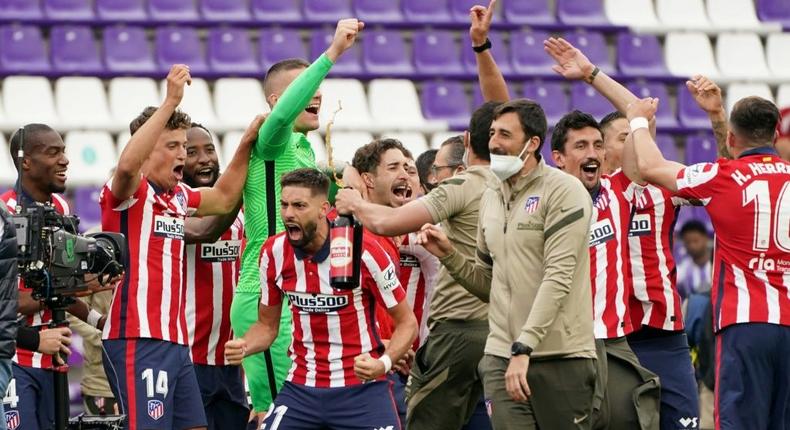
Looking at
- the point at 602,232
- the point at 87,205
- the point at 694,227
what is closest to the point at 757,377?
the point at 602,232

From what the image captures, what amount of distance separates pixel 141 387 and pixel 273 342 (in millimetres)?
771

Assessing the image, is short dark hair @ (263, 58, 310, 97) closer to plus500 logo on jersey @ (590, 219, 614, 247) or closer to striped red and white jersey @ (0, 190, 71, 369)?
striped red and white jersey @ (0, 190, 71, 369)

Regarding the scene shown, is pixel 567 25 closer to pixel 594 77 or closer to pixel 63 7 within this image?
pixel 63 7

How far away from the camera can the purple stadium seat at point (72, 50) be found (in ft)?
53.4

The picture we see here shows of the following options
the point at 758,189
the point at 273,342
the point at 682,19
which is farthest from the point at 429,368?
the point at 682,19

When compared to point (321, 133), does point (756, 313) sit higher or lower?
lower

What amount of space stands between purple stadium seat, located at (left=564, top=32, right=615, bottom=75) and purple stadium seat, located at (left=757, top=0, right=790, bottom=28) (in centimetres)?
246

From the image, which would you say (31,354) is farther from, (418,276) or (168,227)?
(418,276)

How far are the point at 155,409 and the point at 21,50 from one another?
9.08 meters

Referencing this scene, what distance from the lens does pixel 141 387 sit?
805cm

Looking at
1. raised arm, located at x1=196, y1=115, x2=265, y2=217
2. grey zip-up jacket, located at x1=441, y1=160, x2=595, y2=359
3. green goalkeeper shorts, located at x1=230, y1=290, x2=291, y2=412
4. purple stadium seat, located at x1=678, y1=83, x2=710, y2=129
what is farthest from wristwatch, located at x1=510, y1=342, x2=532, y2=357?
purple stadium seat, located at x1=678, y1=83, x2=710, y2=129

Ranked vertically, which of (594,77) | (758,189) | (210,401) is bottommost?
(210,401)

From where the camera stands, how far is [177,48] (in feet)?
54.2

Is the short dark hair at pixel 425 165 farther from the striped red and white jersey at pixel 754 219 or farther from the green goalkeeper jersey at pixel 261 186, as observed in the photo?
the striped red and white jersey at pixel 754 219
